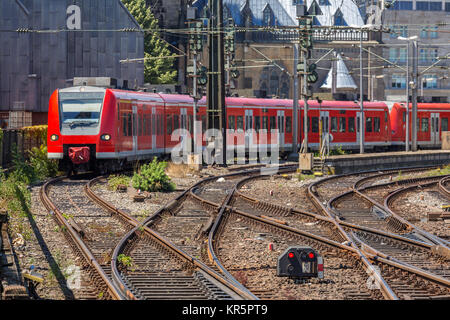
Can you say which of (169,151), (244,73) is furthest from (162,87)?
(244,73)

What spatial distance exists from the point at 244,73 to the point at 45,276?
3330 inches

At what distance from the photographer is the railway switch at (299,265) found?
10.1 m

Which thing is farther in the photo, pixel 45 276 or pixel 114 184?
Result: pixel 114 184

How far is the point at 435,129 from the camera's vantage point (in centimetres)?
5200

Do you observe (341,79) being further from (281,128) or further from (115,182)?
(115,182)

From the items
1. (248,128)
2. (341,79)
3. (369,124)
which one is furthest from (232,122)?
(341,79)

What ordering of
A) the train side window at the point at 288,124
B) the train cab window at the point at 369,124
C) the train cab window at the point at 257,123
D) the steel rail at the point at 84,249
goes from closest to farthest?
the steel rail at the point at 84,249 → the train cab window at the point at 257,123 → the train side window at the point at 288,124 → the train cab window at the point at 369,124

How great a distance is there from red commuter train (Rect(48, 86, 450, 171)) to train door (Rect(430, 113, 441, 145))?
7 centimetres

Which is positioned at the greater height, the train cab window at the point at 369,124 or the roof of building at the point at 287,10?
the roof of building at the point at 287,10

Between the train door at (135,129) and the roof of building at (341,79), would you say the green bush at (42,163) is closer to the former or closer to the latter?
the train door at (135,129)

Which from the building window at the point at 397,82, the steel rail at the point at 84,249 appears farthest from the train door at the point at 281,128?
the building window at the point at 397,82

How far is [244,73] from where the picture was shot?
9425cm
